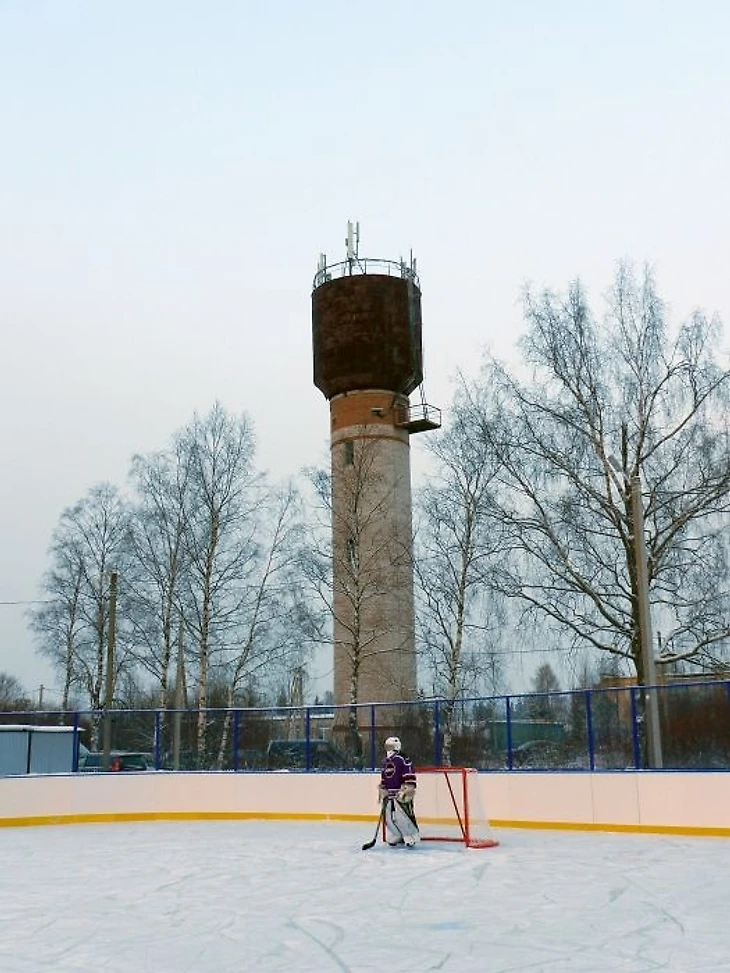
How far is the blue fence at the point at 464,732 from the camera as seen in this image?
1834 centimetres

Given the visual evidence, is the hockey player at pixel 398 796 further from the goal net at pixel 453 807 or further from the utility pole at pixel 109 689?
the utility pole at pixel 109 689

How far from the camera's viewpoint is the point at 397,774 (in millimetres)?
14797

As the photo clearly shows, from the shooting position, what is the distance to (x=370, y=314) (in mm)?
37156

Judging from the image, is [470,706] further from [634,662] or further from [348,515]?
[348,515]

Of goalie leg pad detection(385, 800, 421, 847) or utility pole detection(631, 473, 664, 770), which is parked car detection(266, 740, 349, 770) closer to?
goalie leg pad detection(385, 800, 421, 847)

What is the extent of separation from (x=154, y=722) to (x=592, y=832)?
11.4m

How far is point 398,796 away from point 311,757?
7.10m

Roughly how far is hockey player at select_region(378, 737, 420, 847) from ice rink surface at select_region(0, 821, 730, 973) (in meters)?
0.26

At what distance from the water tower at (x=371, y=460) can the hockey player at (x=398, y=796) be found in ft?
53.2

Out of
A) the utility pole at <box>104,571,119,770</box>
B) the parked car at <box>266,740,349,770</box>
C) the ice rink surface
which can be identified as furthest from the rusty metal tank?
the ice rink surface

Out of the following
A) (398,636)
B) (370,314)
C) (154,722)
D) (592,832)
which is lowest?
(592,832)

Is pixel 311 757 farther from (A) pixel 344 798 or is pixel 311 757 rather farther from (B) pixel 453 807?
(B) pixel 453 807

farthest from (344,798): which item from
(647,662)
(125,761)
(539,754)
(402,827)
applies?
(125,761)

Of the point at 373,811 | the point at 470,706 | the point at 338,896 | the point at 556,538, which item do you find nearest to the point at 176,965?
the point at 338,896
